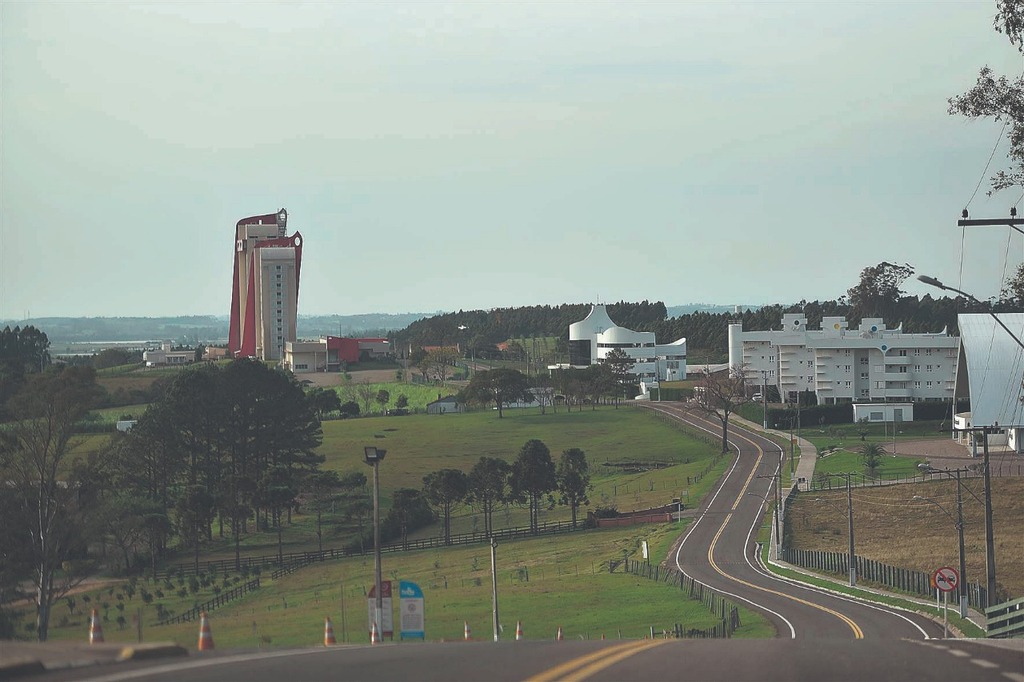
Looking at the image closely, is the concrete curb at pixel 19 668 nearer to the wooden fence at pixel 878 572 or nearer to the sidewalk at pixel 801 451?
the wooden fence at pixel 878 572

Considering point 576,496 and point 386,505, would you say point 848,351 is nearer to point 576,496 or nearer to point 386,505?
point 576,496

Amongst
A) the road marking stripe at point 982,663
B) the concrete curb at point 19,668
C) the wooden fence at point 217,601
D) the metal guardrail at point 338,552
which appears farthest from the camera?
the metal guardrail at point 338,552

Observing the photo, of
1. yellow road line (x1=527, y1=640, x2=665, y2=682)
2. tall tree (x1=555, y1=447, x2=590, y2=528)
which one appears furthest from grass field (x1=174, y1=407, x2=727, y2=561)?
yellow road line (x1=527, y1=640, x2=665, y2=682)

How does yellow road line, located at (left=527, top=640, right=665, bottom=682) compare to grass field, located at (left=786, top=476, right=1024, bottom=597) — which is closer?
yellow road line, located at (left=527, top=640, right=665, bottom=682)

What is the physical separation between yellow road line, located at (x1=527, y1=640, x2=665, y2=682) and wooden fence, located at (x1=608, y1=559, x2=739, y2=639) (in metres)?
16.0

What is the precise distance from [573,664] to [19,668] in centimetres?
719

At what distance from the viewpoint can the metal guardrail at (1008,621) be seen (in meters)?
31.0

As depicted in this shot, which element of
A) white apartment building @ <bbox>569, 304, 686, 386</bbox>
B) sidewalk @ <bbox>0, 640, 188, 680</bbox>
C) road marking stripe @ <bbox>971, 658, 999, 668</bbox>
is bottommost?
road marking stripe @ <bbox>971, 658, 999, 668</bbox>

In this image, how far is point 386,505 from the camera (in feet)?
266

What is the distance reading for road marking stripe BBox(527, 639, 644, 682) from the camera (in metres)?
14.6

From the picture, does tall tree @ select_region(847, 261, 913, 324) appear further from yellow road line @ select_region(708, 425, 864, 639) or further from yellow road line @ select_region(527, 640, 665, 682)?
yellow road line @ select_region(527, 640, 665, 682)

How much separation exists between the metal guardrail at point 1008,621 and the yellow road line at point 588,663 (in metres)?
15.6

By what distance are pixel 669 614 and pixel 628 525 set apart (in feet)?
105

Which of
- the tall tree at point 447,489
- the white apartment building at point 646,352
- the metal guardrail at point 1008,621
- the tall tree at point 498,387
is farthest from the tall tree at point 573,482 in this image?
the white apartment building at point 646,352
